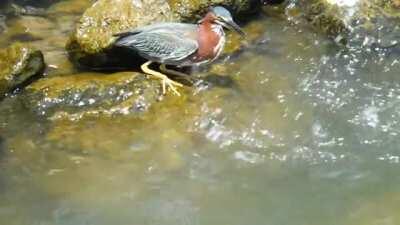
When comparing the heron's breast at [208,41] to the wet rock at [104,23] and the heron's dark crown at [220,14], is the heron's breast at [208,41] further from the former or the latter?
the wet rock at [104,23]

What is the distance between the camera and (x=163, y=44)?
563 centimetres

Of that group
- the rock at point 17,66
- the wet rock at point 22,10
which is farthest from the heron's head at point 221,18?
the wet rock at point 22,10

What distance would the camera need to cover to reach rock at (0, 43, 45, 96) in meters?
5.73

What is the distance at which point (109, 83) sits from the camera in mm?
5637

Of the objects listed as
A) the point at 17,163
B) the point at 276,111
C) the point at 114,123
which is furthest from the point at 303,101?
the point at 17,163

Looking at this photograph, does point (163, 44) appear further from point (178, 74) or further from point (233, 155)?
point (233, 155)

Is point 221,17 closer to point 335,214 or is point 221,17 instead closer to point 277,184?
point 277,184

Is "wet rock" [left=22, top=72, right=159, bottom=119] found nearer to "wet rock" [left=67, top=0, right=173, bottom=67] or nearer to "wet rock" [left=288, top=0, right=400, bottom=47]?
"wet rock" [left=67, top=0, right=173, bottom=67]

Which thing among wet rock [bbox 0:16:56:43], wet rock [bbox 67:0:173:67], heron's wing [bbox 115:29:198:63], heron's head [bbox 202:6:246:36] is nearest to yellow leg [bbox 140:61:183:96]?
heron's wing [bbox 115:29:198:63]

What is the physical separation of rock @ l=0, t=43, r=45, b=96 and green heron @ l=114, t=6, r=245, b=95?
789 millimetres

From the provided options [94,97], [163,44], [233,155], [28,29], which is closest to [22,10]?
[28,29]

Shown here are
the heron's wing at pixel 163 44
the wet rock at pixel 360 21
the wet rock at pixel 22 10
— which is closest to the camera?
the heron's wing at pixel 163 44

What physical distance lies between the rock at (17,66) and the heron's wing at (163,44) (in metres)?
0.83

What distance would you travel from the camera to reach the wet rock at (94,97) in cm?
552
